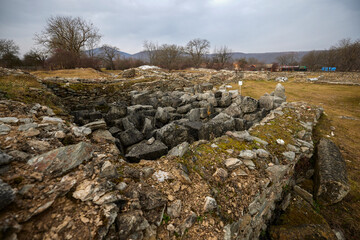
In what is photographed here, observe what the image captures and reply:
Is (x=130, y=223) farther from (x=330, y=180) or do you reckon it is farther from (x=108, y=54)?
(x=108, y=54)

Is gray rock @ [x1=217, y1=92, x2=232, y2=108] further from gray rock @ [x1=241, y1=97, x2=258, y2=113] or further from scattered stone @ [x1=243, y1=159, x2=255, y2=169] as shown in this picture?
scattered stone @ [x1=243, y1=159, x2=255, y2=169]

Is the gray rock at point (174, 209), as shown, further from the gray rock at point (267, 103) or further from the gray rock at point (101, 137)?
the gray rock at point (267, 103)

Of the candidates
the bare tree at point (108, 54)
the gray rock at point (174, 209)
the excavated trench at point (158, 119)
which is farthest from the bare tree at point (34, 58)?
the gray rock at point (174, 209)

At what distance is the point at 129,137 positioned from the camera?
4098mm

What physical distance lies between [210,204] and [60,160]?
2.05 meters

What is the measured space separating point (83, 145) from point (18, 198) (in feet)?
2.93

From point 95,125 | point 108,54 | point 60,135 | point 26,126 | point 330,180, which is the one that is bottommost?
point 330,180

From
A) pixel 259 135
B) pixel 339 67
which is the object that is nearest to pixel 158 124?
pixel 259 135

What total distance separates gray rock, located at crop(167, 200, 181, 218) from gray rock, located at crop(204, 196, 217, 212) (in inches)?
13.5

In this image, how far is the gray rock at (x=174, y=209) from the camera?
1.64 metres

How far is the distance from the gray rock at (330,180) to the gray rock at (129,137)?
4538 millimetres

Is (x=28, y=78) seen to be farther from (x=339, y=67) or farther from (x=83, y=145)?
(x=339, y=67)

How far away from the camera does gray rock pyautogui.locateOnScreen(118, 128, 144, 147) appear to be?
405 cm

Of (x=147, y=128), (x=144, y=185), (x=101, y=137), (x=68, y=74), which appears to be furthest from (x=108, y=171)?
(x=68, y=74)
